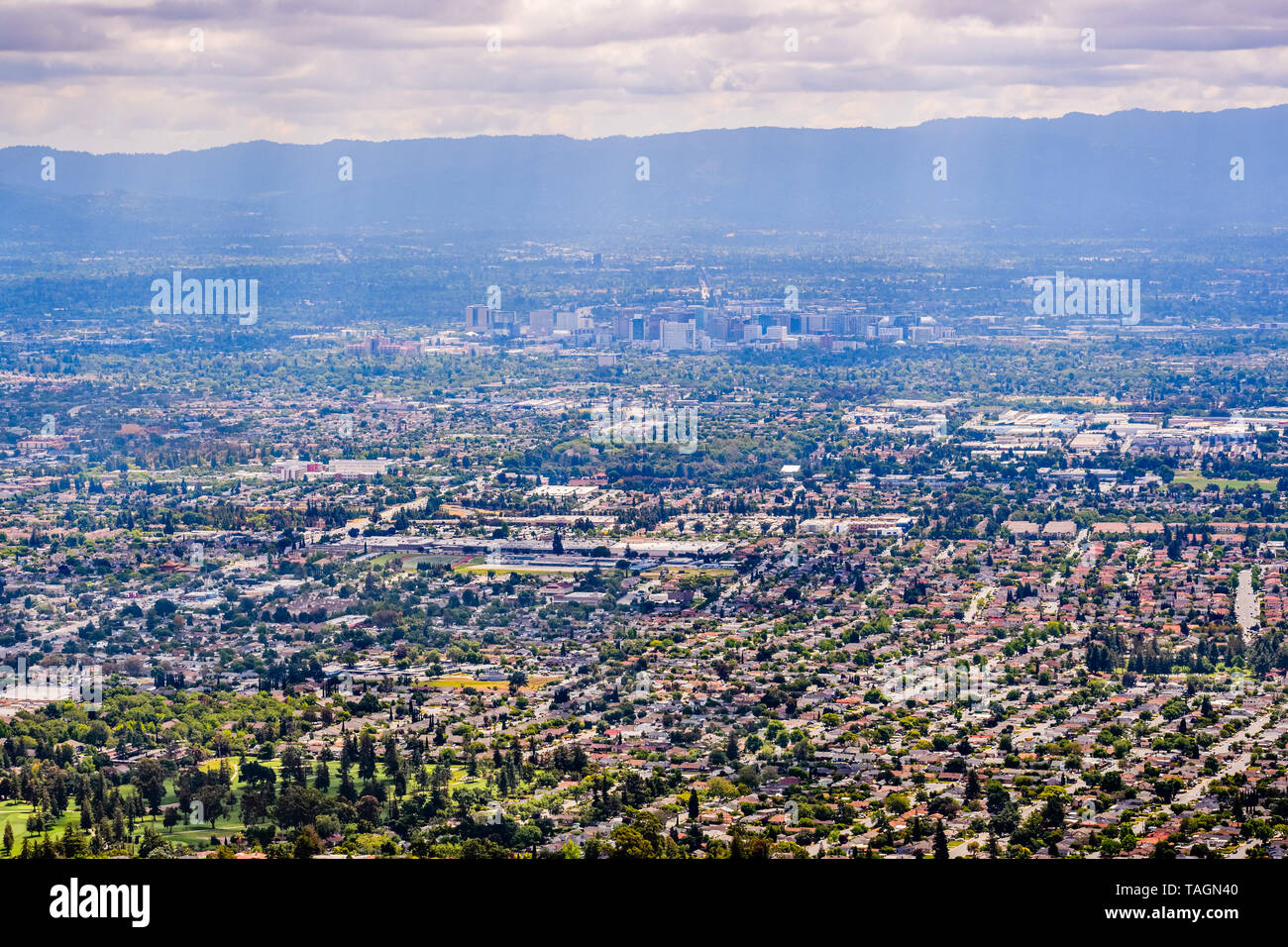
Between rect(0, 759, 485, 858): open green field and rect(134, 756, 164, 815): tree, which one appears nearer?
rect(0, 759, 485, 858): open green field

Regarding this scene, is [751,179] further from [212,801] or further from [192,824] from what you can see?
[192,824]

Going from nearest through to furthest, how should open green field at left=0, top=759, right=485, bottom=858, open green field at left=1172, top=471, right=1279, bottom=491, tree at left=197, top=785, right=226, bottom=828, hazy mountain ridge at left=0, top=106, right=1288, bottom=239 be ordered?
open green field at left=0, top=759, right=485, bottom=858 → tree at left=197, top=785, right=226, bottom=828 → open green field at left=1172, top=471, right=1279, bottom=491 → hazy mountain ridge at left=0, top=106, right=1288, bottom=239

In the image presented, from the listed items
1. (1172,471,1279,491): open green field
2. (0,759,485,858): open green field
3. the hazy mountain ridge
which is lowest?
(0,759,485,858): open green field

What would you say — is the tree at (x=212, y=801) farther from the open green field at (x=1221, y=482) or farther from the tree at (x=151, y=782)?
the open green field at (x=1221, y=482)

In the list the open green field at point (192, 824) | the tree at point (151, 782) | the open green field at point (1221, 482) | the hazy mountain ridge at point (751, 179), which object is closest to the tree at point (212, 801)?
the open green field at point (192, 824)

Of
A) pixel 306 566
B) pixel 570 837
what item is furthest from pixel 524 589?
pixel 570 837

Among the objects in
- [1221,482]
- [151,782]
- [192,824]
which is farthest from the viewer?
[1221,482]

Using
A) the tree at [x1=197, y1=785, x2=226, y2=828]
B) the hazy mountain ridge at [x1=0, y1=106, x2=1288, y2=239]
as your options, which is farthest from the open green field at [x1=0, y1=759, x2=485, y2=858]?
the hazy mountain ridge at [x1=0, y1=106, x2=1288, y2=239]

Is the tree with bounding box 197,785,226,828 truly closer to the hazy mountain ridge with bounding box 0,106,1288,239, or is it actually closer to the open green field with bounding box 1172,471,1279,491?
the open green field with bounding box 1172,471,1279,491

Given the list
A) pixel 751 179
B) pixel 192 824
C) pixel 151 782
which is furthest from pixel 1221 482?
pixel 751 179

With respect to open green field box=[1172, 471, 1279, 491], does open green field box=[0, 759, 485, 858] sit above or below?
below

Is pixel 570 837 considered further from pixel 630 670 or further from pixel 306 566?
pixel 306 566

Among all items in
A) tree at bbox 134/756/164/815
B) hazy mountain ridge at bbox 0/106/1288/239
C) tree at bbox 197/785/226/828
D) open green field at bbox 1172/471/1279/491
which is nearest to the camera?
tree at bbox 197/785/226/828
